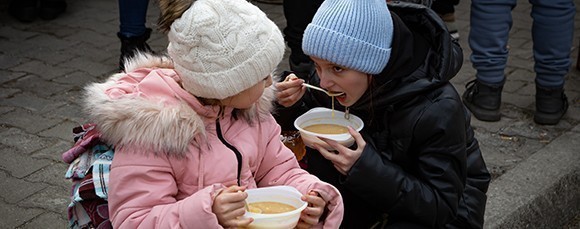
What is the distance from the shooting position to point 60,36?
6516 mm

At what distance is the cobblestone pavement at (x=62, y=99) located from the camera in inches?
165

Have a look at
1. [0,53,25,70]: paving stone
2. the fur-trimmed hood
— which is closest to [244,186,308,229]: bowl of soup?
the fur-trimmed hood

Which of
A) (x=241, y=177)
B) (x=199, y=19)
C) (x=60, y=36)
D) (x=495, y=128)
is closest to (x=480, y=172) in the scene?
(x=241, y=177)

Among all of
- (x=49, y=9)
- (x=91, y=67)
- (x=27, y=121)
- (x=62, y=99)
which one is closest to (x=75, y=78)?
(x=91, y=67)

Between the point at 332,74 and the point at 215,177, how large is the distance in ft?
2.04

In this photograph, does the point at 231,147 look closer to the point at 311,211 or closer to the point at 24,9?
the point at 311,211

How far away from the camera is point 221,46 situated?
258 cm

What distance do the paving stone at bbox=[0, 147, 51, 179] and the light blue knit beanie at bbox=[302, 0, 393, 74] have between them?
1921 millimetres

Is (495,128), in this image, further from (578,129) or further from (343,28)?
(343,28)

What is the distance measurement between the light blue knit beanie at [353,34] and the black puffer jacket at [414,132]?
0.08 m

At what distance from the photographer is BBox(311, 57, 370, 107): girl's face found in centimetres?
307

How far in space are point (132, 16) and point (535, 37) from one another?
7.68 feet

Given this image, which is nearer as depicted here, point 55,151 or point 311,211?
point 311,211

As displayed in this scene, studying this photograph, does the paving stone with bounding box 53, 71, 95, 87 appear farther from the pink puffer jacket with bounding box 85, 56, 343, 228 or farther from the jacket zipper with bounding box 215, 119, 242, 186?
the jacket zipper with bounding box 215, 119, 242, 186
